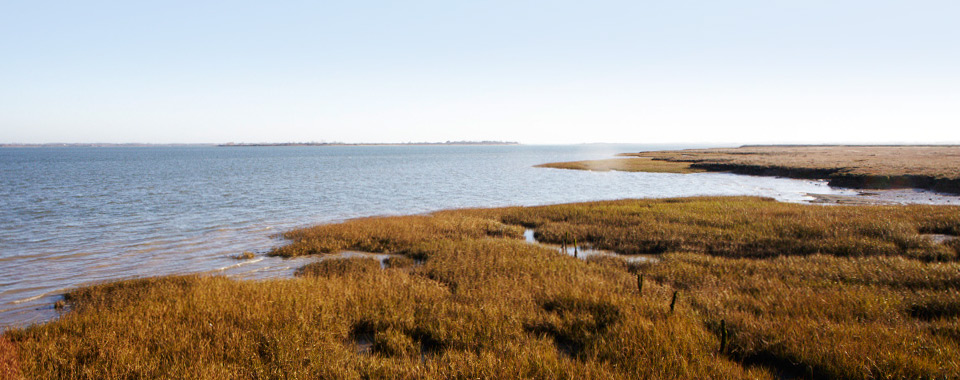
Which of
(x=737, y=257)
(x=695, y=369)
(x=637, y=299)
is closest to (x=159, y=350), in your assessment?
(x=695, y=369)

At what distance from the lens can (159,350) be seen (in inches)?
259

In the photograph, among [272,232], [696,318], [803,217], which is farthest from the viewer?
[272,232]

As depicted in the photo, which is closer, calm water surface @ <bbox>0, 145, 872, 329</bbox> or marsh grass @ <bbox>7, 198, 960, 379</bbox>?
marsh grass @ <bbox>7, 198, 960, 379</bbox>

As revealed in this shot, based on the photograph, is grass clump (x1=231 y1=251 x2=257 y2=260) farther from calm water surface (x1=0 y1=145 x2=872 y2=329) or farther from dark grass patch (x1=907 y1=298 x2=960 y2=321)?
dark grass patch (x1=907 y1=298 x2=960 y2=321)

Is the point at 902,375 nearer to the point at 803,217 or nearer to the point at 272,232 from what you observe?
the point at 803,217

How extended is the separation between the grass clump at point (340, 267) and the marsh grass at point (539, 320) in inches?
3.7

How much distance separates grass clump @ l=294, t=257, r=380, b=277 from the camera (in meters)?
12.9

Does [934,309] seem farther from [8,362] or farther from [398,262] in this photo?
[8,362]

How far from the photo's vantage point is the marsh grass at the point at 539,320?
6.09 metres

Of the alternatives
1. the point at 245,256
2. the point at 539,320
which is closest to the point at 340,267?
the point at 245,256

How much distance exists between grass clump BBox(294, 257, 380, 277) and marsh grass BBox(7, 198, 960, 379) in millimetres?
94

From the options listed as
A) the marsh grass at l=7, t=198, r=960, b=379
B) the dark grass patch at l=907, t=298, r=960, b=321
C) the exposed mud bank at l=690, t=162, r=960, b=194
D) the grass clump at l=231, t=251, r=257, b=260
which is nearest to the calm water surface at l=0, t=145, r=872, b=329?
the grass clump at l=231, t=251, r=257, b=260

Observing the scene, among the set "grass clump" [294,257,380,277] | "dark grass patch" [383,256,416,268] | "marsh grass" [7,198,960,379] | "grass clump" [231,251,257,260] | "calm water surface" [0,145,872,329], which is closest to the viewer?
"marsh grass" [7,198,960,379]

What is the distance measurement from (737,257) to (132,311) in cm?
1591
